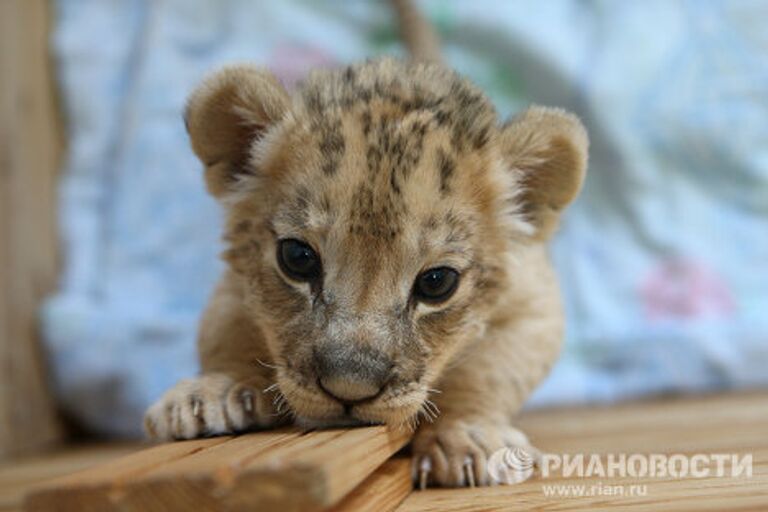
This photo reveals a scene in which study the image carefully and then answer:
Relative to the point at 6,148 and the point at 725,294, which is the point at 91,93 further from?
the point at 725,294

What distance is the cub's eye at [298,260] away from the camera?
1757 mm

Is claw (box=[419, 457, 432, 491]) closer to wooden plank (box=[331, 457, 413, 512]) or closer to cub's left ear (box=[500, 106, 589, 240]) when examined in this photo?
wooden plank (box=[331, 457, 413, 512])

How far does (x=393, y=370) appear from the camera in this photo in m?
1.66

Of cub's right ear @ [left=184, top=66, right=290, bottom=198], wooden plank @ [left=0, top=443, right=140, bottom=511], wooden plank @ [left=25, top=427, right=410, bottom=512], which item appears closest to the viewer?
wooden plank @ [left=25, top=427, right=410, bottom=512]

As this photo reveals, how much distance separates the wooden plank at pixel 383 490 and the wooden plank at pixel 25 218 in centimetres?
181

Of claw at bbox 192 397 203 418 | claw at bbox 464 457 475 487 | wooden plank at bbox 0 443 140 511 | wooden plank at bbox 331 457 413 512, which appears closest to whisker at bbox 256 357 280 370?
claw at bbox 192 397 203 418

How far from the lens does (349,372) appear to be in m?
1.60

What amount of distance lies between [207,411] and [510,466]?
539 mm

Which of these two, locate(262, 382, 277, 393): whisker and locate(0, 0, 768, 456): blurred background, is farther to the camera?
locate(0, 0, 768, 456): blurred background

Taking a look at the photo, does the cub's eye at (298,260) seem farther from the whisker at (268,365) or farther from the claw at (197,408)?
the claw at (197,408)

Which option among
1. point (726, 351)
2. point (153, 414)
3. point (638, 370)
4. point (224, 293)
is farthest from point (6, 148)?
point (726, 351)

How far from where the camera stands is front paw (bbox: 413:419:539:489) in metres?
1.74

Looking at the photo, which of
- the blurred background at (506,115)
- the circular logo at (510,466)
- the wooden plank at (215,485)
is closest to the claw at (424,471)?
the circular logo at (510,466)

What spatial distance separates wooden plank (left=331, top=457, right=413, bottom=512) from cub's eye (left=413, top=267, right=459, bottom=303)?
30 centimetres
